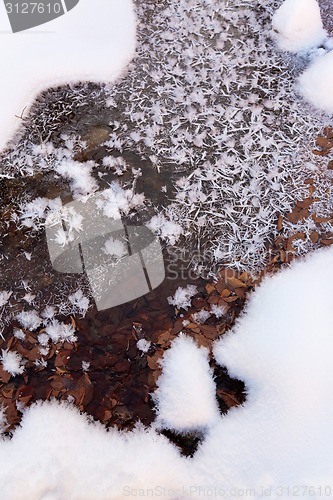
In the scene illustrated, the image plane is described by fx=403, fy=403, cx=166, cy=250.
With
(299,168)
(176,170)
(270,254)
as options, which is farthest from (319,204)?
(176,170)

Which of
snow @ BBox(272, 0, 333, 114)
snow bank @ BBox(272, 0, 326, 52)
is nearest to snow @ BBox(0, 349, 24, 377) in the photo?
snow @ BBox(272, 0, 333, 114)

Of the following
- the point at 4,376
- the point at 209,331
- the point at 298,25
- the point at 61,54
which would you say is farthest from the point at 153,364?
the point at 298,25

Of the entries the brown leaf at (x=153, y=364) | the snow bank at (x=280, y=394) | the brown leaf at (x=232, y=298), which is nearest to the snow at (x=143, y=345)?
the brown leaf at (x=153, y=364)

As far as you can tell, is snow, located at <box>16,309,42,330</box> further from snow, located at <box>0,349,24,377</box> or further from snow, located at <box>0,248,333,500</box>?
snow, located at <box>0,248,333,500</box>

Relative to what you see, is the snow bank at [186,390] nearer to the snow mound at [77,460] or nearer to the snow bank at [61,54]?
the snow mound at [77,460]

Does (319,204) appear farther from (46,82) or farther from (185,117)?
(46,82)

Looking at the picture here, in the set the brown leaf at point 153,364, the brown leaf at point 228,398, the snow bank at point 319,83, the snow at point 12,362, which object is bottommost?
the brown leaf at point 228,398
